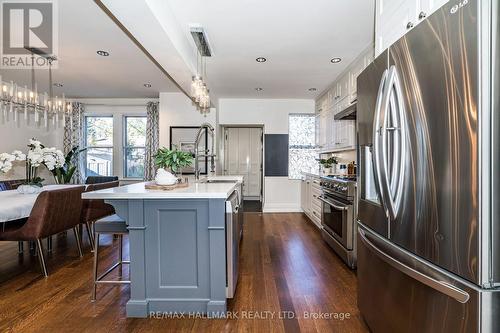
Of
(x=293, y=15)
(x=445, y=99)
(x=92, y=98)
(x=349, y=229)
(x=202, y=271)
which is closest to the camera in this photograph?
(x=445, y=99)

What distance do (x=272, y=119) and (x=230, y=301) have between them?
447 cm

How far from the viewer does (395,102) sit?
1266 mm

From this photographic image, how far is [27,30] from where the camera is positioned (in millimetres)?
2844

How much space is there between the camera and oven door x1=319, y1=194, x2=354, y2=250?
293 cm

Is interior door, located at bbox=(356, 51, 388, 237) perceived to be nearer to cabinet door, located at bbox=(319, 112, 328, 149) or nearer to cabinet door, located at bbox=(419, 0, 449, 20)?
cabinet door, located at bbox=(419, 0, 449, 20)

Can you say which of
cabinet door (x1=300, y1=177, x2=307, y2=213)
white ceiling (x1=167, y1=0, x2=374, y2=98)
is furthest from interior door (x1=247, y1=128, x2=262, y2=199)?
white ceiling (x1=167, y1=0, x2=374, y2=98)

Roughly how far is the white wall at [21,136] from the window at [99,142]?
579 millimetres

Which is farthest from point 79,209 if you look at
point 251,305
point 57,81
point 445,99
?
point 445,99

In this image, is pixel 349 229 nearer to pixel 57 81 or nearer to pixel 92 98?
pixel 57 81

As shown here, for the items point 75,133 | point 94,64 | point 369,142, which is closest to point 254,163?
point 75,133

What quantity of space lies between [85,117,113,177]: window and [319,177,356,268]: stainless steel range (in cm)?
508

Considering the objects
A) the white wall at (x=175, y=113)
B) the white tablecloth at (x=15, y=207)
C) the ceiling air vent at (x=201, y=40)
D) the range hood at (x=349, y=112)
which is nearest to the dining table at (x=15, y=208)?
the white tablecloth at (x=15, y=207)

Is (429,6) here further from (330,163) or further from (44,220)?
(330,163)

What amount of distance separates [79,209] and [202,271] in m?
2.14
